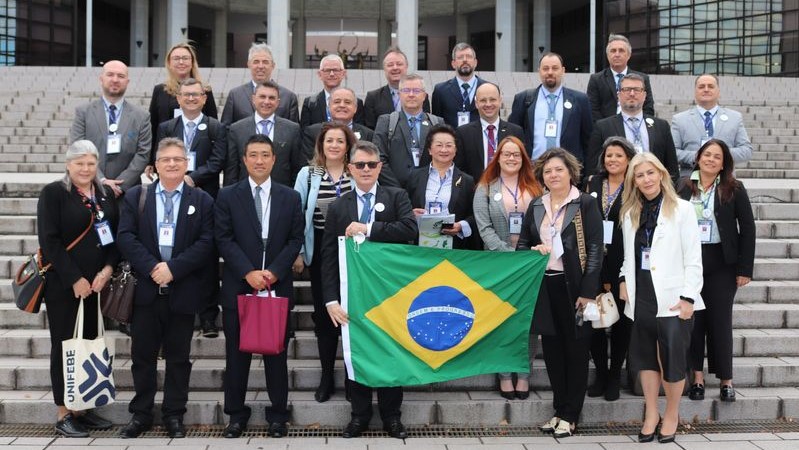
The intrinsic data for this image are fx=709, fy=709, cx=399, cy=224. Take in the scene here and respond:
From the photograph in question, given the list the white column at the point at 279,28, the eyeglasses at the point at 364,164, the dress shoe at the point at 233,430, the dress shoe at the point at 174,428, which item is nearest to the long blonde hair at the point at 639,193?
the eyeglasses at the point at 364,164

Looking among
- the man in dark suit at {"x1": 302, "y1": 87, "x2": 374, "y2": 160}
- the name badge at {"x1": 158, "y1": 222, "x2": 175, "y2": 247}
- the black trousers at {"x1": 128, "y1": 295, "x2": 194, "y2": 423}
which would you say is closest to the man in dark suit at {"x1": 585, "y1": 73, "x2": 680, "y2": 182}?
the man in dark suit at {"x1": 302, "y1": 87, "x2": 374, "y2": 160}

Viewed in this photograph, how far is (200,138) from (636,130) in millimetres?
4021

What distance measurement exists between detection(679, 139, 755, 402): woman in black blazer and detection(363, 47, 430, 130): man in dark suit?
2.82 m

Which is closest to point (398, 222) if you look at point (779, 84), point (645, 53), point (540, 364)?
point (540, 364)

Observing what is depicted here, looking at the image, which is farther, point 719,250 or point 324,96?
point 324,96

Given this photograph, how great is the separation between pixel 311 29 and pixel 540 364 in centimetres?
3705

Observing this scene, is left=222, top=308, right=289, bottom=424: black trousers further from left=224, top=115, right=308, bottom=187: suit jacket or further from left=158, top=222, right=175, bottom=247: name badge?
left=224, top=115, right=308, bottom=187: suit jacket

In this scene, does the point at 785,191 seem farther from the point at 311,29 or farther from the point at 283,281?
the point at 311,29

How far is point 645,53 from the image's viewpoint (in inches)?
1487

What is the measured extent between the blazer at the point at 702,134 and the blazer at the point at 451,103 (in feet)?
6.59

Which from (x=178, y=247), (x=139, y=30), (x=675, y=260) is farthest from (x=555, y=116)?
(x=139, y=30)

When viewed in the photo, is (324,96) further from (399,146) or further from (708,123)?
(708,123)

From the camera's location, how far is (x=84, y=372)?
17.3 feet

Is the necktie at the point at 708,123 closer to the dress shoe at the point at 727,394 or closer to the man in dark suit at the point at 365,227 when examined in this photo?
the dress shoe at the point at 727,394
